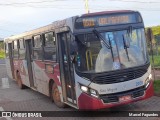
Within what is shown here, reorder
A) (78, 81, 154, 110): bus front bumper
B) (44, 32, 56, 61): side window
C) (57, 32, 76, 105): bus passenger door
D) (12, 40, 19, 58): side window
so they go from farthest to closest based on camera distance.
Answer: (12, 40, 19, 58): side window → (44, 32, 56, 61): side window → (57, 32, 76, 105): bus passenger door → (78, 81, 154, 110): bus front bumper

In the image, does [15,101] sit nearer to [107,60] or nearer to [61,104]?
[61,104]

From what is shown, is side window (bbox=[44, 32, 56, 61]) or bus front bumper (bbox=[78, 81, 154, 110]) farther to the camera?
side window (bbox=[44, 32, 56, 61])

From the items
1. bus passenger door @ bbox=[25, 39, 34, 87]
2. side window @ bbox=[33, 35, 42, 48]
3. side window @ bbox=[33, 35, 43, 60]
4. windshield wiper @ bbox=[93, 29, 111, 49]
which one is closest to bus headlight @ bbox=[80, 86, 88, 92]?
windshield wiper @ bbox=[93, 29, 111, 49]

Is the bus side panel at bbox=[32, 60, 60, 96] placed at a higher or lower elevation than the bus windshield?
lower

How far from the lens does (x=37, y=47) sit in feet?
43.7

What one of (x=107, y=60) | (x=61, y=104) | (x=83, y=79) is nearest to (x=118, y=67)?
(x=107, y=60)

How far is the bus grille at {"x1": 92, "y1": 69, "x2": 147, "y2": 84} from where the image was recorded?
357 inches

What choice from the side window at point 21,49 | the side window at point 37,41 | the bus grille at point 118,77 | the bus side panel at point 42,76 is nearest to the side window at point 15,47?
the side window at point 21,49

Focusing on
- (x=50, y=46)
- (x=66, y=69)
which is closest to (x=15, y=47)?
(x=50, y=46)

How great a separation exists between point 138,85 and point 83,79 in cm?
155

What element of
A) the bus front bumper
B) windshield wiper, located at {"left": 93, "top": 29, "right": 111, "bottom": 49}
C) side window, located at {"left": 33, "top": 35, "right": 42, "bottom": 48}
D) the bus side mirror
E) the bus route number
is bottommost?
the bus front bumper

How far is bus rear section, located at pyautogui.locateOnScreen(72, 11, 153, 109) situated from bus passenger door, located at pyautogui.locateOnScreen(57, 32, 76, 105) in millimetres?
529

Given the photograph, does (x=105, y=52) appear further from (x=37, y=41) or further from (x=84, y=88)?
(x=37, y=41)

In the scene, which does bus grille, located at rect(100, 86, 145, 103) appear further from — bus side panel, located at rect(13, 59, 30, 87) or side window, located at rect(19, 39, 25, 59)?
side window, located at rect(19, 39, 25, 59)
